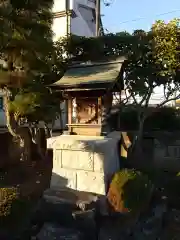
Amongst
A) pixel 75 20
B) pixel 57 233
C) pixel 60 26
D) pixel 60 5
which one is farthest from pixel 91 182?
pixel 60 5

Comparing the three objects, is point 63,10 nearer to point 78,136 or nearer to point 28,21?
point 28,21

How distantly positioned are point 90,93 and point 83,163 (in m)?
1.68

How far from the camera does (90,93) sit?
7016 millimetres

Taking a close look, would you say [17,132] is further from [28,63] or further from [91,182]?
[91,182]

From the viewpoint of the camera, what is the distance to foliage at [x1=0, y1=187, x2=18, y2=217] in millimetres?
4633

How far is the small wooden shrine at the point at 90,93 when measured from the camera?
22.0 ft

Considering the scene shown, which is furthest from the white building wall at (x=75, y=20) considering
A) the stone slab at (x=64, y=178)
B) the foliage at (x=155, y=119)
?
the stone slab at (x=64, y=178)

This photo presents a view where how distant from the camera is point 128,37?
9438mm

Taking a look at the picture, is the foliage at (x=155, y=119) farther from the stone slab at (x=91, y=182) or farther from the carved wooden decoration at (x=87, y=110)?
the stone slab at (x=91, y=182)

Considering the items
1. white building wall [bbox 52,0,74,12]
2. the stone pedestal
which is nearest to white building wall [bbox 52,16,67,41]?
white building wall [bbox 52,0,74,12]

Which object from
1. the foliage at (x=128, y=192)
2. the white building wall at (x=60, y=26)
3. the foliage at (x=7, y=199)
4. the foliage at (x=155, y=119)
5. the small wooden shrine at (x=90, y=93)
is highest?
the white building wall at (x=60, y=26)

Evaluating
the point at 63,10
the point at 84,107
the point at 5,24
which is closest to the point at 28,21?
the point at 5,24

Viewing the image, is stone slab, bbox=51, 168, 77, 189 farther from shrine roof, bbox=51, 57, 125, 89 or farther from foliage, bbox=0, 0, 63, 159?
shrine roof, bbox=51, 57, 125, 89

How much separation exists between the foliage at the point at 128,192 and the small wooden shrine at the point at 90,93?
4.39 feet
